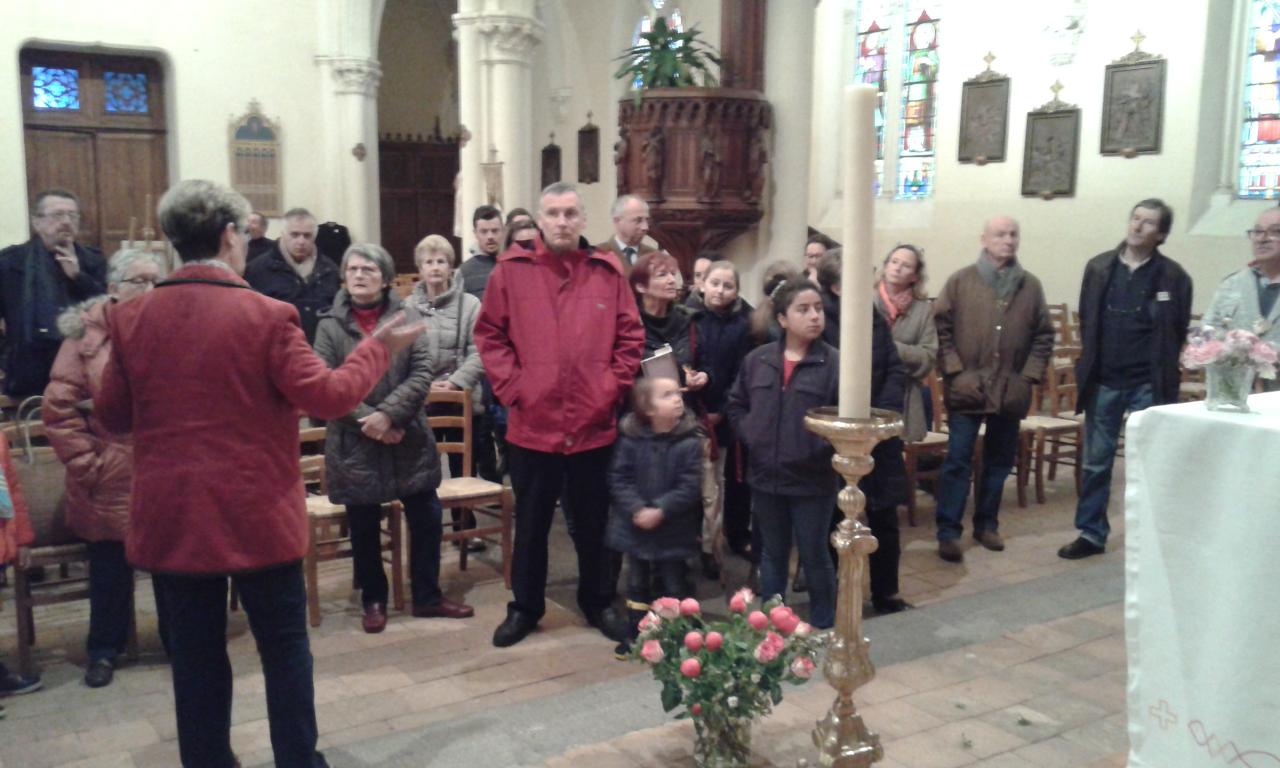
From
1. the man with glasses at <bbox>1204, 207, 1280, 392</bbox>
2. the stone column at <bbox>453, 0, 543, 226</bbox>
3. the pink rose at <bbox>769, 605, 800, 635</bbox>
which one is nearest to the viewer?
the pink rose at <bbox>769, 605, 800, 635</bbox>

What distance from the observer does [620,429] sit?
378 centimetres

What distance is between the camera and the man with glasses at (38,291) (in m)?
4.67

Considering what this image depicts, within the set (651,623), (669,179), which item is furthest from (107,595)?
(669,179)

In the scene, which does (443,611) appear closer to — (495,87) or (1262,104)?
(495,87)

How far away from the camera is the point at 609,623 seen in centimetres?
397

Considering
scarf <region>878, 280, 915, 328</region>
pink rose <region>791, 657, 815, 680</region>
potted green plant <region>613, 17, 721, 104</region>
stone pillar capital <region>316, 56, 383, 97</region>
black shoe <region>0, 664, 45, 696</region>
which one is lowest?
black shoe <region>0, 664, 45, 696</region>

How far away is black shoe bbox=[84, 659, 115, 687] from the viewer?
359cm

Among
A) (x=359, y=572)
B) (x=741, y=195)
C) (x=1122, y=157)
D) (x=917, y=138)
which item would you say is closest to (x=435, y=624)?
(x=359, y=572)

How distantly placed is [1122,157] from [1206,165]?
0.67m

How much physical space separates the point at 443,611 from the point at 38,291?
2291mm

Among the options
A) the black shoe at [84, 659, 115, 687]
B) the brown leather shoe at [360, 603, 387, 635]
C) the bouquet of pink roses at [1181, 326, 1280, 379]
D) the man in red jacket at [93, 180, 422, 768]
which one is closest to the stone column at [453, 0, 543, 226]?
the brown leather shoe at [360, 603, 387, 635]

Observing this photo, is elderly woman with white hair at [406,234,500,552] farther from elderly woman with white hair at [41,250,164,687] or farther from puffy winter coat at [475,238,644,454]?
elderly woman with white hair at [41,250,164,687]

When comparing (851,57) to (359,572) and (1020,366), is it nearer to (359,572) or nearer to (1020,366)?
(1020,366)

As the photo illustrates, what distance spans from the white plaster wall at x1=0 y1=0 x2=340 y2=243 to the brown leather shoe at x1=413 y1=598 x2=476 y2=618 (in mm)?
9147
